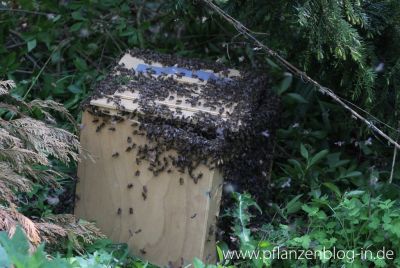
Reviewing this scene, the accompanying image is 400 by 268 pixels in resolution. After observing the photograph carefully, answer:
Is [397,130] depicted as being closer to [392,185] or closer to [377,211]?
[392,185]

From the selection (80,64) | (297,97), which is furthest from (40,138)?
(297,97)

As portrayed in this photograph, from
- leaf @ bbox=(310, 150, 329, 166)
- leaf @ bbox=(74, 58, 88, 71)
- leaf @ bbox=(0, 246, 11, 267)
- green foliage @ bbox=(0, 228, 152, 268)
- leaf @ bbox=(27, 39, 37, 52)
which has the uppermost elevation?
leaf @ bbox=(27, 39, 37, 52)

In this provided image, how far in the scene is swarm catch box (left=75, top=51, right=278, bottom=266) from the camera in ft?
10.8

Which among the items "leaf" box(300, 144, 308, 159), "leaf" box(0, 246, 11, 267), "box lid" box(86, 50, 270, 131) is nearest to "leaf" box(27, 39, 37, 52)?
"box lid" box(86, 50, 270, 131)

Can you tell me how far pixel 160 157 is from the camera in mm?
3383

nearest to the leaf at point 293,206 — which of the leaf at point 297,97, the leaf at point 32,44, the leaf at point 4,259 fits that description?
the leaf at point 297,97

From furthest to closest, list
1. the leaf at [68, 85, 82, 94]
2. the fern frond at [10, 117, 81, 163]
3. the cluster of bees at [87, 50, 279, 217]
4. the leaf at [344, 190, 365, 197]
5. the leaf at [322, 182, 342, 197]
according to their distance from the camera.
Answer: the leaf at [68, 85, 82, 94] < the leaf at [322, 182, 342, 197] < the leaf at [344, 190, 365, 197] < the cluster of bees at [87, 50, 279, 217] < the fern frond at [10, 117, 81, 163]

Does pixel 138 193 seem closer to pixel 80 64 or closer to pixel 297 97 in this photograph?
pixel 80 64

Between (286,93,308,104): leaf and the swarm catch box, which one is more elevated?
(286,93,308,104): leaf

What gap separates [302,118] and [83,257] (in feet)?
6.86

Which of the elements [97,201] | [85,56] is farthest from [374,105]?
[85,56]

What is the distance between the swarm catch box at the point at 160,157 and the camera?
3.31 m

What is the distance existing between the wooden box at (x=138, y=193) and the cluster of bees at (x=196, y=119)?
0.02 meters

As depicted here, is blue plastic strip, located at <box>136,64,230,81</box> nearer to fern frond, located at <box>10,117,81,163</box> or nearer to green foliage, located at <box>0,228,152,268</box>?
fern frond, located at <box>10,117,81,163</box>
